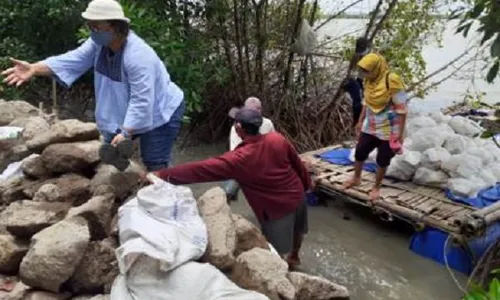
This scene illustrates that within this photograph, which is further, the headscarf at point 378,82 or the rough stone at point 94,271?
the headscarf at point 378,82

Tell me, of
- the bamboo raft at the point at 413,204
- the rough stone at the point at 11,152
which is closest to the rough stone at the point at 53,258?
the rough stone at the point at 11,152

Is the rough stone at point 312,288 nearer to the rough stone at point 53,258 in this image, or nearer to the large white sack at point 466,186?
the rough stone at point 53,258

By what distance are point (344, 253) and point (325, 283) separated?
2183mm

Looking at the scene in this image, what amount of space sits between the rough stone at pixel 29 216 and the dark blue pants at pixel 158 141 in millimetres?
566

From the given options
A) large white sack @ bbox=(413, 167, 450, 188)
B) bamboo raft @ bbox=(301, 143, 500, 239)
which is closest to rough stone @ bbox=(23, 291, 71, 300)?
bamboo raft @ bbox=(301, 143, 500, 239)

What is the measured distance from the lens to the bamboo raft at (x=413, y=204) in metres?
4.26

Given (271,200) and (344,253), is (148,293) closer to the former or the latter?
(271,200)

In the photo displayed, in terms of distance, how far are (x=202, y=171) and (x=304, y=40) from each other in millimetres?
4009

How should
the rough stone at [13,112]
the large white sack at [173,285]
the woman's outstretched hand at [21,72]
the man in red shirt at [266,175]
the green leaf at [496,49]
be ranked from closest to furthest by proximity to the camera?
the green leaf at [496,49]
the large white sack at [173,285]
the woman's outstretched hand at [21,72]
the man in red shirt at [266,175]
the rough stone at [13,112]

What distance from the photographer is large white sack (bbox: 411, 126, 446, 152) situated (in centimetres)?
575

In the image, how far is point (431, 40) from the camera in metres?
8.59

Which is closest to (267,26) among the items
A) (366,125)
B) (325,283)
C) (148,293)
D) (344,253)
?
(366,125)

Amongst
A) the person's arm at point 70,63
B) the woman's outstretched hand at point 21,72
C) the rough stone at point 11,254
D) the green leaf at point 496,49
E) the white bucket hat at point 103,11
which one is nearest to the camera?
the green leaf at point 496,49

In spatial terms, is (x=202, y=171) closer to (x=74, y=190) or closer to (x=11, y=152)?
(x=74, y=190)
